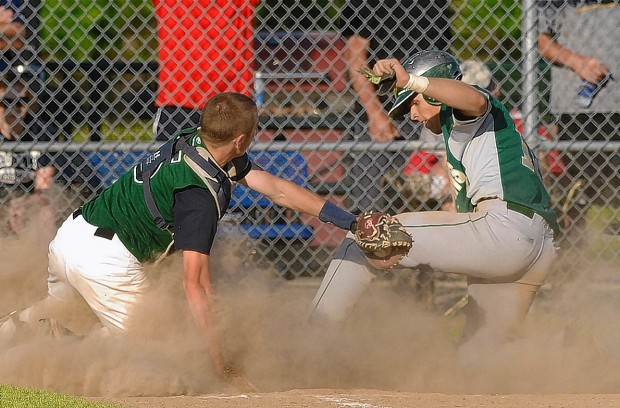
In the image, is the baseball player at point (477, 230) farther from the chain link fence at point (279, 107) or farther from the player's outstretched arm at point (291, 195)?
the chain link fence at point (279, 107)

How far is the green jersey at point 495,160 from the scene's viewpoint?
17.0ft

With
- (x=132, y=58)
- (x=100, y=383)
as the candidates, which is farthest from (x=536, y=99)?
(x=100, y=383)

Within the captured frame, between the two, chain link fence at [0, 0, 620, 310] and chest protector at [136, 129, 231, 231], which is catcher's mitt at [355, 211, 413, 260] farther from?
chain link fence at [0, 0, 620, 310]

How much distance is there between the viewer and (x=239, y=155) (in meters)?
4.92

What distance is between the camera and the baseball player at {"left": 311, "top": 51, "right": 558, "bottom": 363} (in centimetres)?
509

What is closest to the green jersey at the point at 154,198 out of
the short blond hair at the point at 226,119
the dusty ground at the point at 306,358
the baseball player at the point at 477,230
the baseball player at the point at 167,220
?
the baseball player at the point at 167,220

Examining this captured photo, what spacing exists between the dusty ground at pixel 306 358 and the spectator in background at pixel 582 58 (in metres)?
1.33

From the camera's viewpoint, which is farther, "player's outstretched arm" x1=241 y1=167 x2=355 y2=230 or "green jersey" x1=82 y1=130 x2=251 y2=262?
"player's outstretched arm" x1=241 y1=167 x2=355 y2=230

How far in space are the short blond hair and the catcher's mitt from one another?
0.70 meters

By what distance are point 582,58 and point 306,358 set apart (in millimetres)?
2898

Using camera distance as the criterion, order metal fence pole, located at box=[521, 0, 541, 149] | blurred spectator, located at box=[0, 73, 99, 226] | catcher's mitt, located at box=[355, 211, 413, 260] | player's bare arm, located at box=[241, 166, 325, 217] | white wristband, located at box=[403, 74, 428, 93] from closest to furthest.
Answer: white wristband, located at box=[403, 74, 428, 93] → catcher's mitt, located at box=[355, 211, 413, 260] → player's bare arm, located at box=[241, 166, 325, 217] → metal fence pole, located at box=[521, 0, 541, 149] → blurred spectator, located at box=[0, 73, 99, 226]

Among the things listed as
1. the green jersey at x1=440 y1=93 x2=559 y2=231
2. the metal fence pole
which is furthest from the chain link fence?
the green jersey at x1=440 y1=93 x2=559 y2=231

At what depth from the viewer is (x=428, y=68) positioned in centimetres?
521

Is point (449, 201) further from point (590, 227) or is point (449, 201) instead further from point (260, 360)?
point (260, 360)
